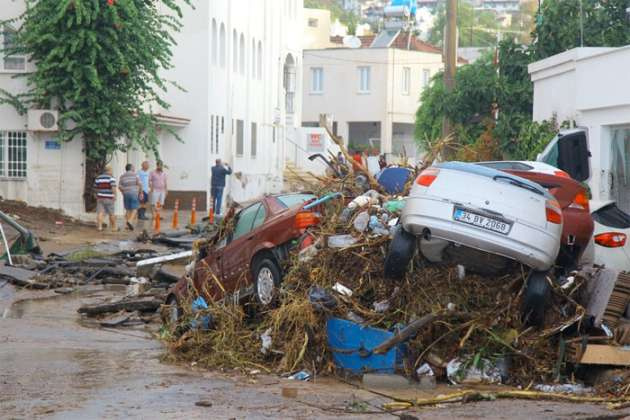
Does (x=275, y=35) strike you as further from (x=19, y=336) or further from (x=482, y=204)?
(x=482, y=204)

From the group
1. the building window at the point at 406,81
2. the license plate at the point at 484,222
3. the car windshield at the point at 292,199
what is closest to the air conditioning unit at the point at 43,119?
the car windshield at the point at 292,199

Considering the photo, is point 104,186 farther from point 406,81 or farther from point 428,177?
point 406,81

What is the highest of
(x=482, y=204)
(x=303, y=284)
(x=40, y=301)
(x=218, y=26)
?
(x=218, y=26)

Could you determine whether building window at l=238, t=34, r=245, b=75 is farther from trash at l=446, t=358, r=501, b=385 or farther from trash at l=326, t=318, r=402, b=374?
trash at l=446, t=358, r=501, b=385

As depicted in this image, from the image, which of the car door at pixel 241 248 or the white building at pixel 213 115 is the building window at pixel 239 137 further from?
the car door at pixel 241 248

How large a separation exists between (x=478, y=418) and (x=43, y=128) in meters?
25.8

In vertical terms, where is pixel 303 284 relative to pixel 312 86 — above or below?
below

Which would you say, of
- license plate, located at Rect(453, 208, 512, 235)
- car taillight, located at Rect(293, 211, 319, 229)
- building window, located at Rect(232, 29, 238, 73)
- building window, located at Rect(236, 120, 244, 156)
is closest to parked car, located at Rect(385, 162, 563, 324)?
license plate, located at Rect(453, 208, 512, 235)

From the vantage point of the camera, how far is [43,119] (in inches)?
1303

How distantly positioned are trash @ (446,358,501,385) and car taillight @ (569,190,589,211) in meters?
2.69

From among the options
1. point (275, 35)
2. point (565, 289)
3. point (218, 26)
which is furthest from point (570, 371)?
point (275, 35)

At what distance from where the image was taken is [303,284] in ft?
39.2

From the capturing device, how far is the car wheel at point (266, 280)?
12828mm

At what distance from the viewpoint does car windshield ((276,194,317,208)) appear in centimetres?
1390
